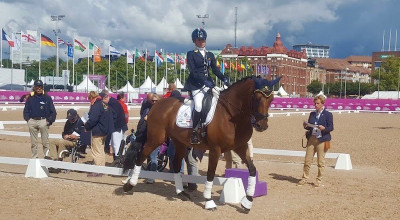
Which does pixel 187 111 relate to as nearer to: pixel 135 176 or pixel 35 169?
pixel 135 176

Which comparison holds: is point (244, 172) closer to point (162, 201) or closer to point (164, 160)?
point (162, 201)

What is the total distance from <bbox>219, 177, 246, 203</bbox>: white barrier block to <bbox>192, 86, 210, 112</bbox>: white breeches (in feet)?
4.95

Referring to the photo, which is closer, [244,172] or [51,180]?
[244,172]

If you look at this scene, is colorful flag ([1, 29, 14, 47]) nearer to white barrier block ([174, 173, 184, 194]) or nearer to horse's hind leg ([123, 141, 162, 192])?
horse's hind leg ([123, 141, 162, 192])

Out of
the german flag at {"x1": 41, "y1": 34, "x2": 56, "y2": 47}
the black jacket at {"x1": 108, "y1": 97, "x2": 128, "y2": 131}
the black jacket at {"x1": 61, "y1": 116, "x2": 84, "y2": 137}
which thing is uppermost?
the german flag at {"x1": 41, "y1": 34, "x2": 56, "y2": 47}

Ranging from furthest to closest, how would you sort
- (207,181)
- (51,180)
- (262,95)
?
(51,180)
(207,181)
(262,95)

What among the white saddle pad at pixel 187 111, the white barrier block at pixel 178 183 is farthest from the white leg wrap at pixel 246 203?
the white saddle pad at pixel 187 111

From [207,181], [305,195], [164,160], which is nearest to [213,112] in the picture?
[207,181]

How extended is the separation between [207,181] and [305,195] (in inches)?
98.0

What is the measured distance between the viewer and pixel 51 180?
10438 mm

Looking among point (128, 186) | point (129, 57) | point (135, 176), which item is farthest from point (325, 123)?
point (129, 57)

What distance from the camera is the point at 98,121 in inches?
436

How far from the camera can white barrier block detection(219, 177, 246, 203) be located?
28.4 feet

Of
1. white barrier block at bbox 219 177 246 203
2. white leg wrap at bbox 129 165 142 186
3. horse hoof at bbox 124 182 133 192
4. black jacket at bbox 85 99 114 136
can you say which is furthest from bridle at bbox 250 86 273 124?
black jacket at bbox 85 99 114 136
